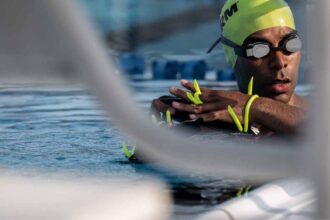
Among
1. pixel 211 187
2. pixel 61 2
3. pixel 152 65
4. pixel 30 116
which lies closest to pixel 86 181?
pixel 61 2

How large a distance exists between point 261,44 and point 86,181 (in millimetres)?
1303

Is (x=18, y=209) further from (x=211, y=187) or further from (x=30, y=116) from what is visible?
(x=30, y=116)

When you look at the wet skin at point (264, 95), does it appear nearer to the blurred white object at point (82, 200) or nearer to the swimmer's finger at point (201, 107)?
the swimmer's finger at point (201, 107)

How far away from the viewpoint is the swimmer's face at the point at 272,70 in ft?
5.62

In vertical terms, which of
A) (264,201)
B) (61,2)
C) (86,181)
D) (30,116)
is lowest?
(30,116)

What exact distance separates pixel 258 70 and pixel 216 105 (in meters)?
0.18

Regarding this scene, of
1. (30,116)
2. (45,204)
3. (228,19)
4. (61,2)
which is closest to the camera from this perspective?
(45,204)

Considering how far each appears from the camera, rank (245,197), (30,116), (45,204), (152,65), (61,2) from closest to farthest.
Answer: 1. (45,204)
2. (61,2)
3. (245,197)
4. (30,116)
5. (152,65)

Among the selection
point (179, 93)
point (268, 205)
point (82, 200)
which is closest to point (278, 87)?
point (179, 93)

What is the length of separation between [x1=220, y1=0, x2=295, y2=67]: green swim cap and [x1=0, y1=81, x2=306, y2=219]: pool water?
30 centimetres

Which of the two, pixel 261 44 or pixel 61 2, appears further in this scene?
pixel 261 44

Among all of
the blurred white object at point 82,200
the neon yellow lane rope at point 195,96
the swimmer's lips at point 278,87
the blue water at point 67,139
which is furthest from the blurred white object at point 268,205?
the swimmer's lips at point 278,87

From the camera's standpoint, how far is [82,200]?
45cm

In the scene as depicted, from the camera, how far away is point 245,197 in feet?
2.72
